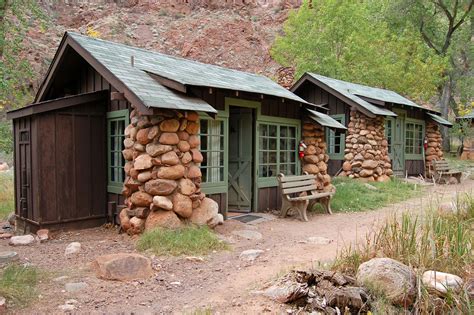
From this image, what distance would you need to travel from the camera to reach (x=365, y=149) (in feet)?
43.2

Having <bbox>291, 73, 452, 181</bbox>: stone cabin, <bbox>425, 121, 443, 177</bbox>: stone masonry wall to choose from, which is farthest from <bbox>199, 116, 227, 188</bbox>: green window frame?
<bbox>425, 121, 443, 177</bbox>: stone masonry wall

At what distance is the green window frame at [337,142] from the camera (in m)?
13.9

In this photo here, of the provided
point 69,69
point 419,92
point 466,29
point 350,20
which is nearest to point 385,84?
point 419,92

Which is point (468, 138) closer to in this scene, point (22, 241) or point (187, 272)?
point (187, 272)

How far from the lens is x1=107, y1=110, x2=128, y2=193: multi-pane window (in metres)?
7.49

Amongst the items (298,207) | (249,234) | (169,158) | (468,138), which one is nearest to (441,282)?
(249,234)

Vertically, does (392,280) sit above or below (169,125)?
below

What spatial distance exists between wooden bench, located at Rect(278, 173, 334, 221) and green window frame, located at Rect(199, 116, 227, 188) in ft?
4.44

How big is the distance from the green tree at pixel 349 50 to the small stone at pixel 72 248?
1587 cm

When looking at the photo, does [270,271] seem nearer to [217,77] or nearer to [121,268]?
[121,268]

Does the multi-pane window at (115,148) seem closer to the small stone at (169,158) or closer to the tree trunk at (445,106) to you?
the small stone at (169,158)

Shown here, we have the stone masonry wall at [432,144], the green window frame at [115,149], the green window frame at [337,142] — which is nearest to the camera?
the green window frame at [115,149]

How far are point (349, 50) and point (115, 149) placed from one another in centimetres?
1460

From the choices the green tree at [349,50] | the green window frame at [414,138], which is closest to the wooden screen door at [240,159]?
the green window frame at [414,138]
